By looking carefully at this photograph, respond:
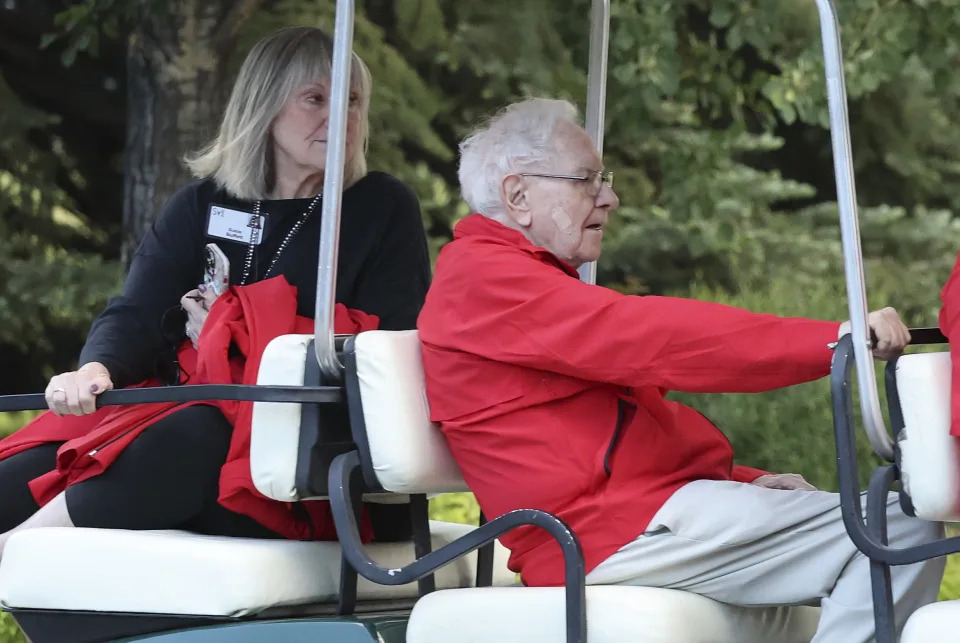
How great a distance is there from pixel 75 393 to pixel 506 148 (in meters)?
1.01

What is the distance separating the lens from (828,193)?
9.24 meters

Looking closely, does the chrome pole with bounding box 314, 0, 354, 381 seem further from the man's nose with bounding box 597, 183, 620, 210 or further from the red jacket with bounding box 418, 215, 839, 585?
the man's nose with bounding box 597, 183, 620, 210

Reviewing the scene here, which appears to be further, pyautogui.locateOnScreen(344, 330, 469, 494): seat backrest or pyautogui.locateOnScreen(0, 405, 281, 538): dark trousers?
pyautogui.locateOnScreen(0, 405, 281, 538): dark trousers

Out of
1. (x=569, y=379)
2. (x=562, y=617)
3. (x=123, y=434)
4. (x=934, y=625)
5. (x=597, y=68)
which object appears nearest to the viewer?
(x=934, y=625)

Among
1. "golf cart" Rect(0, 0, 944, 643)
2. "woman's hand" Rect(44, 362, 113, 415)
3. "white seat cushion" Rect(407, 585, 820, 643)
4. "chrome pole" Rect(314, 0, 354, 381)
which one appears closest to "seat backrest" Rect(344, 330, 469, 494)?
"golf cart" Rect(0, 0, 944, 643)

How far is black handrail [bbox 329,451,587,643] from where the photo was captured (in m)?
2.50

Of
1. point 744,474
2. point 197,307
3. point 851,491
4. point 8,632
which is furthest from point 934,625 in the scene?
point 8,632

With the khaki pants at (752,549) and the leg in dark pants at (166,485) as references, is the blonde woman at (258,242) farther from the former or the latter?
the khaki pants at (752,549)

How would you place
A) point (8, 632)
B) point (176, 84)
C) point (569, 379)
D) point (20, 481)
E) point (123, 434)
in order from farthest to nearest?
point (176, 84), point (8, 632), point (20, 481), point (123, 434), point (569, 379)

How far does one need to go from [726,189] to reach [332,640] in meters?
4.15

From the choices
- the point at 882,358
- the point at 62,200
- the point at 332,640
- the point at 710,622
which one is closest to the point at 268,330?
the point at 332,640

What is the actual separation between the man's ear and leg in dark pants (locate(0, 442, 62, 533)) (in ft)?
3.97

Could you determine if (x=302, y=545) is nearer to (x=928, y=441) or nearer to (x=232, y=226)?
(x=232, y=226)

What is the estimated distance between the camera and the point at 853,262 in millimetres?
2350
